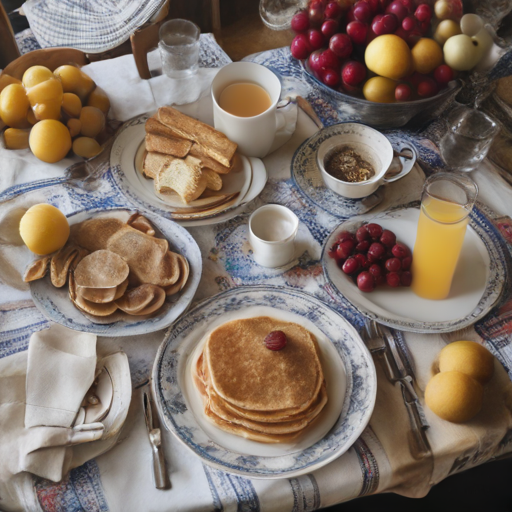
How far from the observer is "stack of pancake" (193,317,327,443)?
0.77 metres

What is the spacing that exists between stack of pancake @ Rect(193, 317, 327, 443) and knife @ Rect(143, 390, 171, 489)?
0.08 m

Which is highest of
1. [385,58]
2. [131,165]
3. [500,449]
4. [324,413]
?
[385,58]

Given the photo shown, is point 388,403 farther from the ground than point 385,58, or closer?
closer

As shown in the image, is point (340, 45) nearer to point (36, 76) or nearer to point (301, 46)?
point (301, 46)

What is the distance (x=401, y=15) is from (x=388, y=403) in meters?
0.83

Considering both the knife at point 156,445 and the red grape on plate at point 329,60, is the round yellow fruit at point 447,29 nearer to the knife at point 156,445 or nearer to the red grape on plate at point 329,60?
the red grape on plate at point 329,60

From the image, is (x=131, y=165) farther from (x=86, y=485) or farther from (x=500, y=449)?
(x=500, y=449)

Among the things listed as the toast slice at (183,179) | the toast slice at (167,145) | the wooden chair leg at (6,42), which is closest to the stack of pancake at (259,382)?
the toast slice at (183,179)

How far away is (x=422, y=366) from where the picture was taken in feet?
2.90

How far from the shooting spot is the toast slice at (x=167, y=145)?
1118 millimetres

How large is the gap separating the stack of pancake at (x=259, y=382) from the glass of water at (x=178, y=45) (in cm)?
81

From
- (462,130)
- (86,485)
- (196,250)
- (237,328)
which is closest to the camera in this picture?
(86,485)

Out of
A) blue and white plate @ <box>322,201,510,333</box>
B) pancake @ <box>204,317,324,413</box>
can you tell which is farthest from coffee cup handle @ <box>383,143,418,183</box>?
pancake @ <box>204,317,324,413</box>

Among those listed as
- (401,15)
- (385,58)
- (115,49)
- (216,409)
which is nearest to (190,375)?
(216,409)
